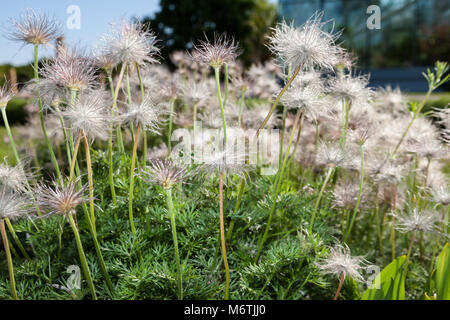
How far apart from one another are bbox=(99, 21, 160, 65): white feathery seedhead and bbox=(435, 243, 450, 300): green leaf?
1.43 meters

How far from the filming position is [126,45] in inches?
64.0

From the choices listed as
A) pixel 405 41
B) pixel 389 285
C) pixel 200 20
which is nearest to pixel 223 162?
pixel 389 285

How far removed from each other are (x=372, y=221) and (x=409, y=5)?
1845 cm

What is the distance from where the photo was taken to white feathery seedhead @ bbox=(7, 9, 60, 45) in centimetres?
162

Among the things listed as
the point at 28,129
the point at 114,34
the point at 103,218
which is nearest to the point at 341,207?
the point at 103,218

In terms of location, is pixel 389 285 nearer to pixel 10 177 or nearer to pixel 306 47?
pixel 306 47

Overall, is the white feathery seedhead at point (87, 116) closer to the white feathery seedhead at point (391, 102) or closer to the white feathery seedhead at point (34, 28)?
the white feathery seedhead at point (34, 28)

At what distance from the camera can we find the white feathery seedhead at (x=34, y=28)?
63.6 inches

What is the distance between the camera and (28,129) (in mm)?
3467

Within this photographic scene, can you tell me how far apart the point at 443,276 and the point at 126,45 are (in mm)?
1568

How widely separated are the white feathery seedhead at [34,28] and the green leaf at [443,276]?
5.92 feet

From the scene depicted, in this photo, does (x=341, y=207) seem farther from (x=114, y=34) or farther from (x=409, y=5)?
(x=409, y=5)

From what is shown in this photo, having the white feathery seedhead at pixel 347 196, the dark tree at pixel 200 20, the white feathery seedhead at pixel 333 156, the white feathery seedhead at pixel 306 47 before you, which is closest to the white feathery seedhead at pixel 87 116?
the white feathery seedhead at pixel 306 47

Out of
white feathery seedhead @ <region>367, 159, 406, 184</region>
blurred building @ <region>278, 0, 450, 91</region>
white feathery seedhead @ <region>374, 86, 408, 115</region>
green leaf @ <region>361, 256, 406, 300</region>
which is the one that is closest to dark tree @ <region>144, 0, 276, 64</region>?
blurred building @ <region>278, 0, 450, 91</region>
